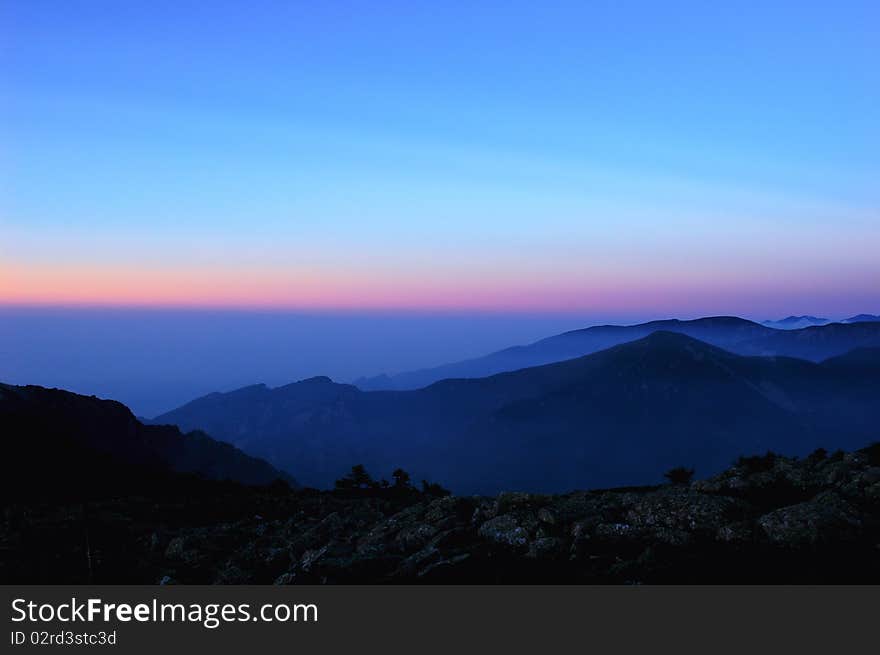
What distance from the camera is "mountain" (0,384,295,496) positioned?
65812 millimetres

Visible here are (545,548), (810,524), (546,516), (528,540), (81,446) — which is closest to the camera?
(810,524)

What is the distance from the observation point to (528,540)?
25453 mm

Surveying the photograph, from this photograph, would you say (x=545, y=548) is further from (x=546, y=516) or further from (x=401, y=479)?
(x=401, y=479)

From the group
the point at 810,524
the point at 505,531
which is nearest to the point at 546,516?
the point at 505,531

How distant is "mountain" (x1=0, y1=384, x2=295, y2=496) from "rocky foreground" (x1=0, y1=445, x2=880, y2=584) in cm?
2717

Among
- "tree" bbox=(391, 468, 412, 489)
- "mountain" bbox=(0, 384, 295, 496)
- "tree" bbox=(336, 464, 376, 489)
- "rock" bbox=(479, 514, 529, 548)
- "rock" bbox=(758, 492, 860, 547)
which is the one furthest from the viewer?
"tree" bbox=(391, 468, 412, 489)

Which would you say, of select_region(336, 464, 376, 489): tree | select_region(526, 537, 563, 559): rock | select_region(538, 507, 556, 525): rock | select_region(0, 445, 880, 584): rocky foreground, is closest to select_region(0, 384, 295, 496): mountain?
select_region(336, 464, 376, 489): tree

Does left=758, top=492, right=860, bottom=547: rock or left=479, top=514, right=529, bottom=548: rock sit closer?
left=758, top=492, right=860, bottom=547: rock

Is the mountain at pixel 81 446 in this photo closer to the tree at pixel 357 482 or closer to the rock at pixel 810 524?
the tree at pixel 357 482

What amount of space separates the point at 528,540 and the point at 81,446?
3627 inches

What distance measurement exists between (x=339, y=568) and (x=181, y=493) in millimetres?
42212

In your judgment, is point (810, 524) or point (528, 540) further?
point (528, 540)

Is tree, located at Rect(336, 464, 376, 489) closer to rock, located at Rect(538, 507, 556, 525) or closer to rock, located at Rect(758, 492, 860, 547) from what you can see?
rock, located at Rect(538, 507, 556, 525)
